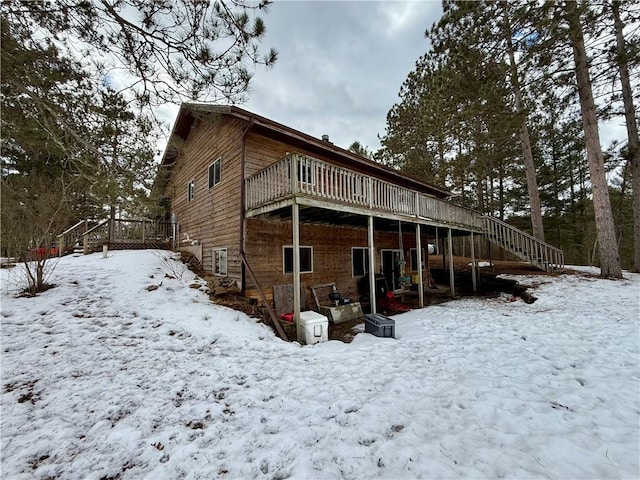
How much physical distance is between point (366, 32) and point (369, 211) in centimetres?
742

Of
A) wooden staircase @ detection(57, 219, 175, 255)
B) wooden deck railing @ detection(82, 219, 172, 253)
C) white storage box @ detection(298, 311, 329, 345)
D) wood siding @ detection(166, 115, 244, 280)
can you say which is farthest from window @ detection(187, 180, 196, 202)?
white storage box @ detection(298, 311, 329, 345)

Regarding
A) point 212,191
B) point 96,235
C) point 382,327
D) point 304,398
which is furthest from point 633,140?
point 96,235

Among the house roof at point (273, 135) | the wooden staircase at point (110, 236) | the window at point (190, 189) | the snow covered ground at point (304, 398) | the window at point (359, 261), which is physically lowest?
the snow covered ground at point (304, 398)

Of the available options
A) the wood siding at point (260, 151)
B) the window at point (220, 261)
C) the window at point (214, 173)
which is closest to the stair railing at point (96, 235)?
the window at point (214, 173)

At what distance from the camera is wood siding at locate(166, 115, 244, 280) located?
28.9ft

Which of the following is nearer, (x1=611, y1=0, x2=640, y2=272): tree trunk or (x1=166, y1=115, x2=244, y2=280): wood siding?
(x1=166, y1=115, x2=244, y2=280): wood siding

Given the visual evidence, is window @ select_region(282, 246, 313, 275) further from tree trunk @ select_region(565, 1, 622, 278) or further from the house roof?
tree trunk @ select_region(565, 1, 622, 278)

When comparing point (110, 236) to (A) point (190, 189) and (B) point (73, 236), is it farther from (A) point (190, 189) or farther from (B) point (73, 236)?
(A) point (190, 189)

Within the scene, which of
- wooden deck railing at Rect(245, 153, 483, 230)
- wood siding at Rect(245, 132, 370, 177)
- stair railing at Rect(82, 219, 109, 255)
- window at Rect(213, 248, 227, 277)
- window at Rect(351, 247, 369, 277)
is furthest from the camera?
stair railing at Rect(82, 219, 109, 255)

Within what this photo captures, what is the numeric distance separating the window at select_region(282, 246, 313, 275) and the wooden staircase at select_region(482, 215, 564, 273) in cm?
1051

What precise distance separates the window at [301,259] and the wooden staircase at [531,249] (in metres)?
10.5

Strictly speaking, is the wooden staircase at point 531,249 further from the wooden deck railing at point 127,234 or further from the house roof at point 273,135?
the wooden deck railing at point 127,234

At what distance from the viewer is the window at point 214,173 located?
10.2 m

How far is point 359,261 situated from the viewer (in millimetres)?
11984
